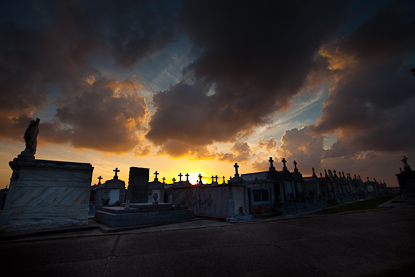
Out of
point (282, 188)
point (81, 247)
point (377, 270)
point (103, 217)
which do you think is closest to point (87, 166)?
point (103, 217)

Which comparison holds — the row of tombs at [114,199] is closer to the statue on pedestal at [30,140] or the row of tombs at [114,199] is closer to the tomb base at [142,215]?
the tomb base at [142,215]

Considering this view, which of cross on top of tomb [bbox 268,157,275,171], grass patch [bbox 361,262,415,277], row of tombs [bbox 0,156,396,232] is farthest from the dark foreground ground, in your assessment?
cross on top of tomb [bbox 268,157,275,171]

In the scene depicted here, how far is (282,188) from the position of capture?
18188 millimetres

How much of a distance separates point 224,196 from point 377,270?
9143 mm

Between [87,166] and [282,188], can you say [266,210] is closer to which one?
[282,188]

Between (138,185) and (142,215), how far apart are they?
5904 mm

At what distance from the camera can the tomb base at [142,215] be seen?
884cm

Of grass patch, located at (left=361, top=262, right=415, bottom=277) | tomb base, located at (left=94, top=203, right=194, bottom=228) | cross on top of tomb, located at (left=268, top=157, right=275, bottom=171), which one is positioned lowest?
grass patch, located at (left=361, top=262, right=415, bottom=277)

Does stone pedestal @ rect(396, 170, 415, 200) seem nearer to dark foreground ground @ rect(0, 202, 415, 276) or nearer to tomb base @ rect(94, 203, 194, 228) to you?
dark foreground ground @ rect(0, 202, 415, 276)

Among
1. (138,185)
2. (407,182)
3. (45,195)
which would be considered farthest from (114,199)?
(407,182)

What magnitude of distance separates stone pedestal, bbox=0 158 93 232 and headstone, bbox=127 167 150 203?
5376 mm

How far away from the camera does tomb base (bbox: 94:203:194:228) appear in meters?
8.84

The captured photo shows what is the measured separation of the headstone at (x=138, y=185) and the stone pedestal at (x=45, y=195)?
5376 mm

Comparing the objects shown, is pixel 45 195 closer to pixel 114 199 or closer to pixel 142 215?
pixel 142 215
